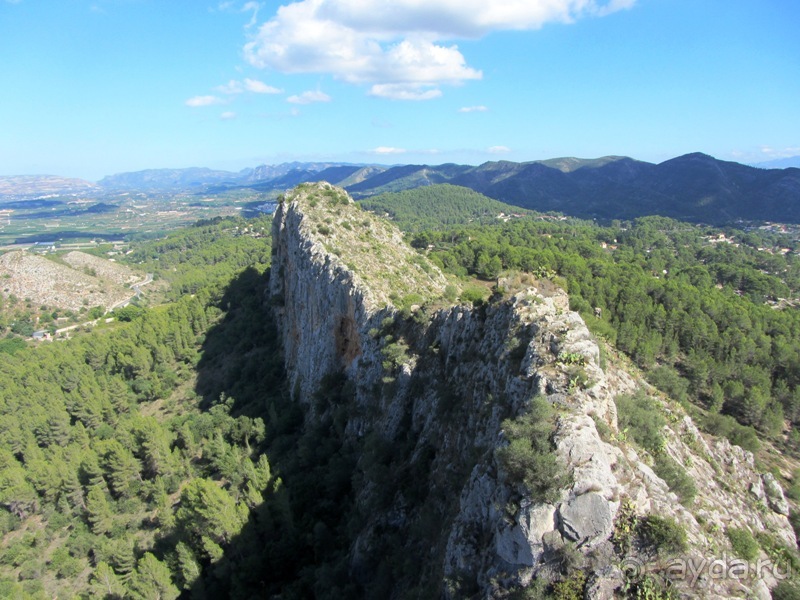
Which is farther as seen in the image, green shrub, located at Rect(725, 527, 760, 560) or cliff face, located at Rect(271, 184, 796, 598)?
green shrub, located at Rect(725, 527, 760, 560)

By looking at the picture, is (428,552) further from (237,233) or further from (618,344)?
(237,233)

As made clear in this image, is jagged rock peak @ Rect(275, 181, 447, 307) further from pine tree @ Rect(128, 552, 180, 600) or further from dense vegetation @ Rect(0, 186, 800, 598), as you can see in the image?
pine tree @ Rect(128, 552, 180, 600)

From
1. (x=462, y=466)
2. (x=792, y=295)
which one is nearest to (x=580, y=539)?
(x=462, y=466)

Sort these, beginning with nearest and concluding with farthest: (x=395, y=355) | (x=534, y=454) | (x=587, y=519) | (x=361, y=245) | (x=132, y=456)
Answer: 1. (x=587, y=519)
2. (x=534, y=454)
3. (x=395, y=355)
4. (x=132, y=456)
5. (x=361, y=245)

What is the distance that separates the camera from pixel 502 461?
1397 cm

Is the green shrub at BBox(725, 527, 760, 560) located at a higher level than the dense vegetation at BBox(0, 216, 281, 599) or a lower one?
higher

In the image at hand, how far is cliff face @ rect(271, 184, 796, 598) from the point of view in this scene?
12.5 metres

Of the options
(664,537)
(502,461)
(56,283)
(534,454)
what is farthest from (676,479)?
(56,283)

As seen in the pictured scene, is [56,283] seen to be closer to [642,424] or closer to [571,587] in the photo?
[642,424]

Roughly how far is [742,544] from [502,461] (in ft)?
29.3

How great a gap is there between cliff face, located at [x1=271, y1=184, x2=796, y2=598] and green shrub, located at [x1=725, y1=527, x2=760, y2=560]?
0.46 metres

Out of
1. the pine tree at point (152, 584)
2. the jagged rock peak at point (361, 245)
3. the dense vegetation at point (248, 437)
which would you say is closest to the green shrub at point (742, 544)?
the dense vegetation at point (248, 437)

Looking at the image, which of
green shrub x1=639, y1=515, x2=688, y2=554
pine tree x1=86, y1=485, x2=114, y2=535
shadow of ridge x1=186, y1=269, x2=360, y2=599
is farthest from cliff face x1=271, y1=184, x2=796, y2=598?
pine tree x1=86, y1=485, x2=114, y2=535

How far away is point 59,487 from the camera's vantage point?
151 ft
